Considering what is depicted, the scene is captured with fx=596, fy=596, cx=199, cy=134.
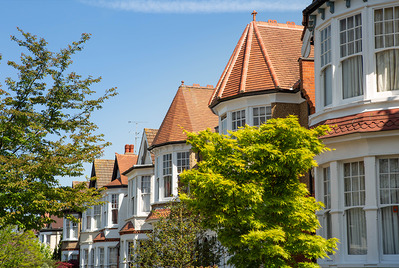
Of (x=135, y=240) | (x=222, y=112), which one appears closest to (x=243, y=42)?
(x=222, y=112)

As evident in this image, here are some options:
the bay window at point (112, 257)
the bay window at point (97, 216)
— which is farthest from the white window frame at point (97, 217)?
the bay window at point (112, 257)

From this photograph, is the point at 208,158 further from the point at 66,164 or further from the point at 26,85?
the point at 26,85

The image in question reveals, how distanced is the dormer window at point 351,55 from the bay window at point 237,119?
333 inches

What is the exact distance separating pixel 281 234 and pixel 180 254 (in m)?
8.77

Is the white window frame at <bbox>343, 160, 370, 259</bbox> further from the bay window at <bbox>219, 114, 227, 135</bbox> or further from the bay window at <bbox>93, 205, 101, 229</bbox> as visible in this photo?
the bay window at <bbox>93, 205, 101, 229</bbox>

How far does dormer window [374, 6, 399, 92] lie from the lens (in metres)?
15.3

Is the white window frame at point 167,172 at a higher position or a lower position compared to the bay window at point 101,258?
higher

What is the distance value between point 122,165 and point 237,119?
981 inches

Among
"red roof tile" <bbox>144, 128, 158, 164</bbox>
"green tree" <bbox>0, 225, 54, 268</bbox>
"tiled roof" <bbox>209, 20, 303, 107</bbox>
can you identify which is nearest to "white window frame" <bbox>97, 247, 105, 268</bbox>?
"red roof tile" <bbox>144, 128, 158, 164</bbox>

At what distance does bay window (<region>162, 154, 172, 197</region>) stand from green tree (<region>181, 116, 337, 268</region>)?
685 inches

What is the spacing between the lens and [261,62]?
24750mm

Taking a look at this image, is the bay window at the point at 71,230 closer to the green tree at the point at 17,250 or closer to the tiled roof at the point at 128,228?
the tiled roof at the point at 128,228

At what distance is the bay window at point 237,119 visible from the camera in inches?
960

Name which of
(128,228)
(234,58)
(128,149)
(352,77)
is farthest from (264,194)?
(128,149)
